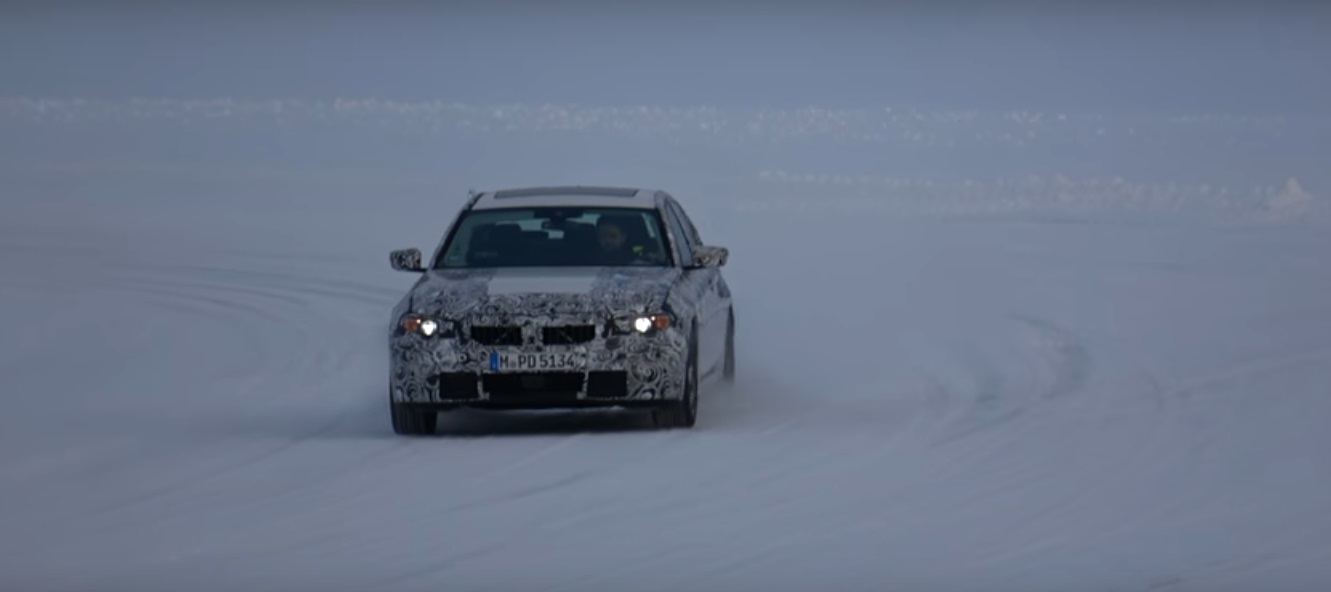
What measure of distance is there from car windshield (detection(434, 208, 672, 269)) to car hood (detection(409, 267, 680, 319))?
373 millimetres

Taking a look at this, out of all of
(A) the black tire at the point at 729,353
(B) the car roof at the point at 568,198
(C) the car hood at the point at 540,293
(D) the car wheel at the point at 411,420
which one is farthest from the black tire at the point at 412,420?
(A) the black tire at the point at 729,353

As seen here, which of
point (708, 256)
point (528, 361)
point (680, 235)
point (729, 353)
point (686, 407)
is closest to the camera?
point (528, 361)

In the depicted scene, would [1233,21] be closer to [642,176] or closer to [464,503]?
[642,176]

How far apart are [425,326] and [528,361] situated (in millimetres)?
531

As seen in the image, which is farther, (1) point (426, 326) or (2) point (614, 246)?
(2) point (614, 246)

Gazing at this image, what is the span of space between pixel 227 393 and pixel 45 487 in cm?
465

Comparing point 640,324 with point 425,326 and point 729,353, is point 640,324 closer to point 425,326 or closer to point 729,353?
point 425,326

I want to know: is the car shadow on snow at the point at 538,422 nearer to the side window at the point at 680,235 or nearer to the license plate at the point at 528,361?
the license plate at the point at 528,361

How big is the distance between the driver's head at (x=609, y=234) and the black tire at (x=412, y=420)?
4.82ft

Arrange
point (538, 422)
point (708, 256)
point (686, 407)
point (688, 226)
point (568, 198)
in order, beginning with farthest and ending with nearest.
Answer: point (688, 226), point (568, 198), point (708, 256), point (538, 422), point (686, 407)

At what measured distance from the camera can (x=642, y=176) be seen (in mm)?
34531

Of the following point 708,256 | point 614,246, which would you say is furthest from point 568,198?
point 708,256

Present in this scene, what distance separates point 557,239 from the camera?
49.1 feet

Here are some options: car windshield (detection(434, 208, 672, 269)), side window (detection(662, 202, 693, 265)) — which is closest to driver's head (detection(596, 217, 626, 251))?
car windshield (detection(434, 208, 672, 269))
